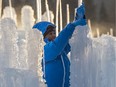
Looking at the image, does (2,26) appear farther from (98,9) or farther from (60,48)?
(98,9)

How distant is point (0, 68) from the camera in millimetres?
1474

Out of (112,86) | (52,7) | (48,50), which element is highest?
(52,7)

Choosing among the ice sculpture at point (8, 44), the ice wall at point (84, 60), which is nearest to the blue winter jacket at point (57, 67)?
the ice wall at point (84, 60)

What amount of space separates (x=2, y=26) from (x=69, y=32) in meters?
0.30

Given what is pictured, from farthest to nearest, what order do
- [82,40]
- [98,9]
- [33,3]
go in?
[98,9]
[33,3]
[82,40]

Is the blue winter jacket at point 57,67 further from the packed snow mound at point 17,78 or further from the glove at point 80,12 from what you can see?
the packed snow mound at point 17,78

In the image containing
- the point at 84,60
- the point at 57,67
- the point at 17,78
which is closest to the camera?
the point at 17,78

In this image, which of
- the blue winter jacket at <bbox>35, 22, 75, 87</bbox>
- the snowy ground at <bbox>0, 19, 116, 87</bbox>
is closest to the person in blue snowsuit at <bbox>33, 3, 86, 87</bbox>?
the blue winter jacket at <bbox>35, 22, 75, 87</bbox>

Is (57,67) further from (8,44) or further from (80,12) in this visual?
(8,44)

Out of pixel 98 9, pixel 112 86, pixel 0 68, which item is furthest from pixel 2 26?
pixel 98 9

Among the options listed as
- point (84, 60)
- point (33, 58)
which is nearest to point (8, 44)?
point (33, 58)

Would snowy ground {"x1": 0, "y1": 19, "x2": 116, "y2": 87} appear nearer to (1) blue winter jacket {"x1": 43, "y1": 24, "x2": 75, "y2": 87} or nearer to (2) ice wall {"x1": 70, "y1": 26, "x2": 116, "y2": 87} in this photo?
(2) ice wall {"x1": 70, "y1": 26, "x2": 116, "y2": 87}

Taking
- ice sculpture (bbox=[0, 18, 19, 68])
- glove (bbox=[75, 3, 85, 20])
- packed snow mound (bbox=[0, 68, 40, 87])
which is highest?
glove (bbox=[75, 3, 85, 20])

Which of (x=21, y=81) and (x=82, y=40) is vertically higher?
(x=82, y=40)
